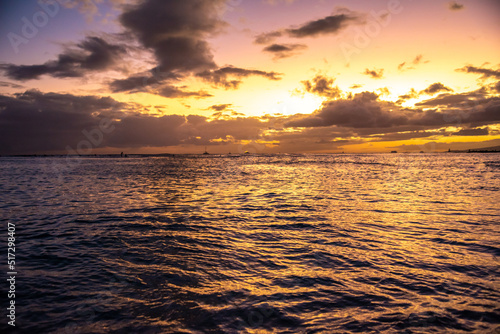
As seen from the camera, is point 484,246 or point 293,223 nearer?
point 484,246

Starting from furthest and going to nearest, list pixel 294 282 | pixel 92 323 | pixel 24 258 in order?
pixel 24 258, pixel 294 282, pixel 92 323

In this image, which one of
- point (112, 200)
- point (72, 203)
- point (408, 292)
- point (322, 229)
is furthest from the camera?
point (112, 200)

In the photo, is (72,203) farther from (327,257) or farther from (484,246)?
(484,246)

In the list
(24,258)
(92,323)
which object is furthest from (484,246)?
(24,258)

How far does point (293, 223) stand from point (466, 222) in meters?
11.1

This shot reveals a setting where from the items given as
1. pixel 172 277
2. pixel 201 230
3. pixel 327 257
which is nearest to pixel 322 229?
pixel 327 257

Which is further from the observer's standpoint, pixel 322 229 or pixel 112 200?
pixel 112 200

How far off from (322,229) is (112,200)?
21517mm

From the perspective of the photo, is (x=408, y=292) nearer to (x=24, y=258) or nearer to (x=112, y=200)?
(x=24, y=258)

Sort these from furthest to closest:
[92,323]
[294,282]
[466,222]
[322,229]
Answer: [466,222] → [322,229] → [294,282] → [92,323]

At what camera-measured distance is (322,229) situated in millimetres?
15641

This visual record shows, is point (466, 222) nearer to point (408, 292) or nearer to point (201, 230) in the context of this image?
point (408, 292)

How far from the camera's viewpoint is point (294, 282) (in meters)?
8.87

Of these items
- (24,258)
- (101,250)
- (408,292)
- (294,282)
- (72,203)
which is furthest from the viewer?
(72,203)
